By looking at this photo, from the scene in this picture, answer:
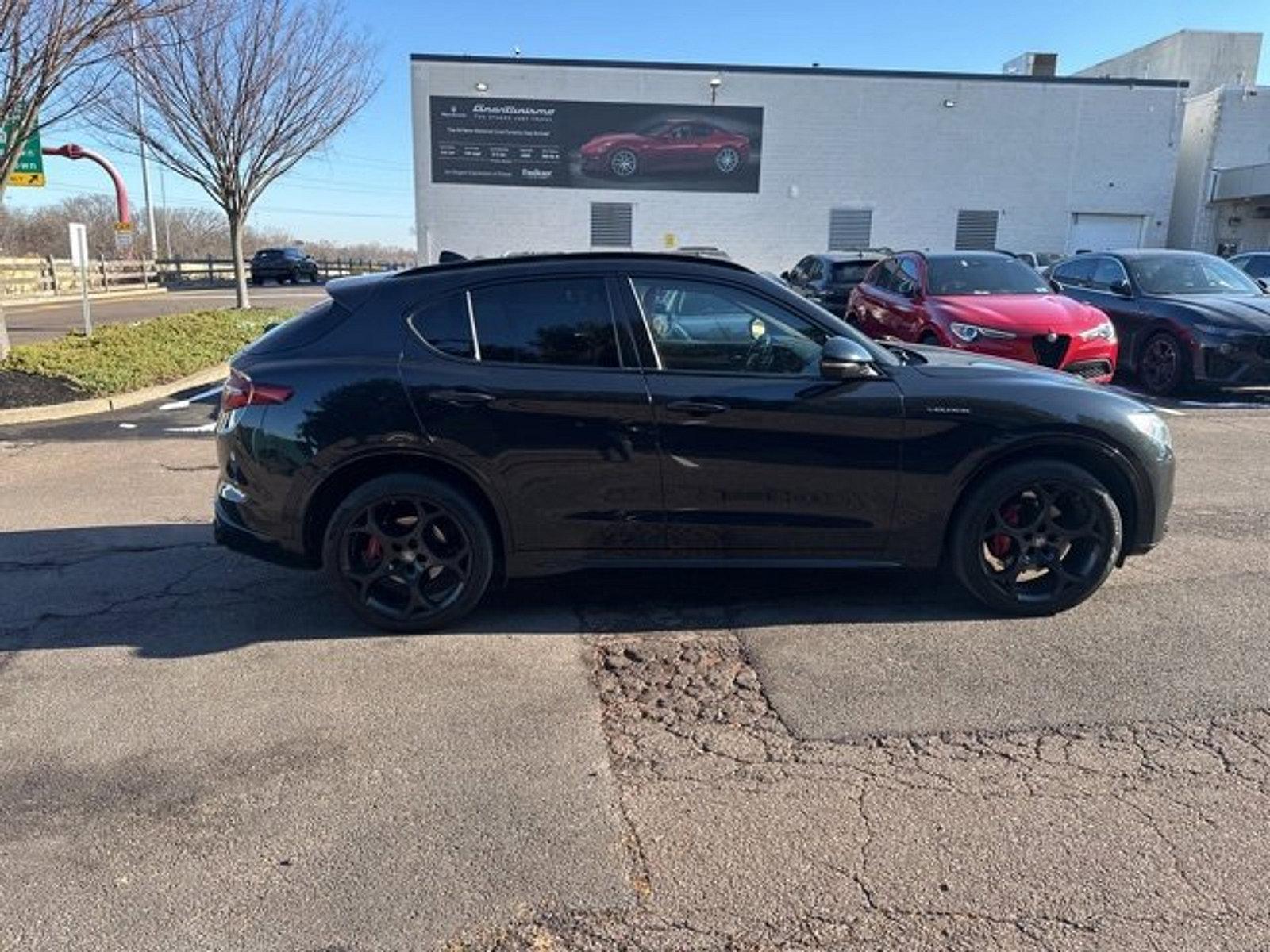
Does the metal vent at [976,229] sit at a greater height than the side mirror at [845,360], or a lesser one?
greater

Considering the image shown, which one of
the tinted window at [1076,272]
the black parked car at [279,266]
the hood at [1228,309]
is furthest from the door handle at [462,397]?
the black parked car at [279,266]

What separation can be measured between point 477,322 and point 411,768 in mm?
2025

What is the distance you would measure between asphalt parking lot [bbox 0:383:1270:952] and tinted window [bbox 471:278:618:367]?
129 cm

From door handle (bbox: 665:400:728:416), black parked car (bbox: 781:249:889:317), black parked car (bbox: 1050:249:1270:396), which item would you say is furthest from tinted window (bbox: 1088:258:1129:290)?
door handle (bbox: 665:400:728:416)

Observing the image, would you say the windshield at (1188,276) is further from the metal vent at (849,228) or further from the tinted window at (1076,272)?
the metal vent at (849,228)

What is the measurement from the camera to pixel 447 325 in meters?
4.27

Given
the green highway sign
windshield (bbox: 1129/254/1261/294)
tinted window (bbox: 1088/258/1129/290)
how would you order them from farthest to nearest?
the green highway sign → tinted window (bbox: 1088/258/1129/290) → windshield (bbox: 1129/254/1261/294)

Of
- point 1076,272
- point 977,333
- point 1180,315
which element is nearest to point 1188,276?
point 1180,315

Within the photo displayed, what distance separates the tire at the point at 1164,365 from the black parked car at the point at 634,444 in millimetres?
7252

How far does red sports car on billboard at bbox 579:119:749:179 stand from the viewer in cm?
2805

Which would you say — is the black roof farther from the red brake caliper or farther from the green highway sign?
the green highway sign

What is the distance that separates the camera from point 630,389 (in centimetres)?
416

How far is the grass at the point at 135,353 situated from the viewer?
11070mm

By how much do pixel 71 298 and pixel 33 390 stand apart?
80.2 feet
